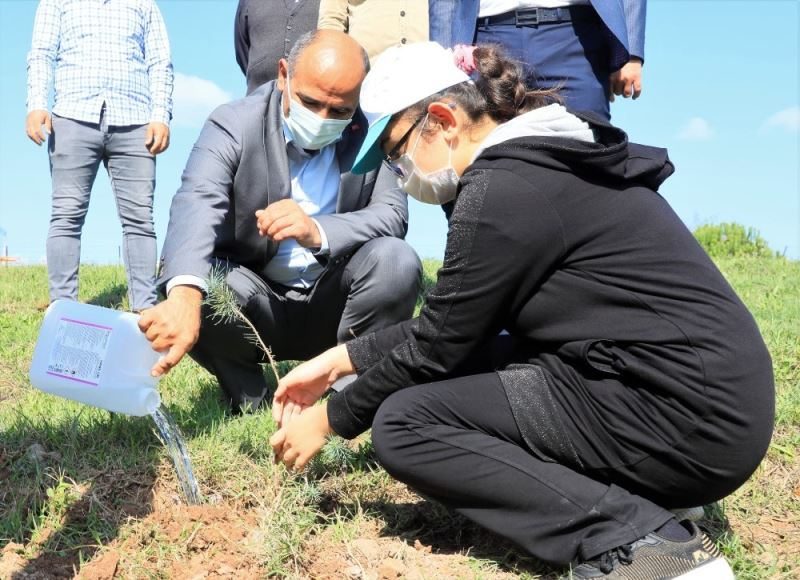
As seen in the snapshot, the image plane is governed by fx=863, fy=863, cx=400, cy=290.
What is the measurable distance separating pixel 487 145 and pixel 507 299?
18.3 inches

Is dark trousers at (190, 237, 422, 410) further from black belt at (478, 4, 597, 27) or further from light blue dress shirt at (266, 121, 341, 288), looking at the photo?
black belt at (478, 4, 597, 27)

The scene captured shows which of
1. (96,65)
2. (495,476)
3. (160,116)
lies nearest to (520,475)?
(495,476)

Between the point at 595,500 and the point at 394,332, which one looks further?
the point at 394,332

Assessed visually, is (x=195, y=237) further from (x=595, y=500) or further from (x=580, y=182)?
(x=595, y=500)

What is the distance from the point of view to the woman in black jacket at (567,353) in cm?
231

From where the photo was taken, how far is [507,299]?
240cm

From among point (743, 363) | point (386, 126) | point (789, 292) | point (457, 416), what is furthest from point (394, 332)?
point (789, 292)

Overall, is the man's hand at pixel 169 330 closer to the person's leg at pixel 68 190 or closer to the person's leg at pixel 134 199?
the person's leg at pixel 134 199

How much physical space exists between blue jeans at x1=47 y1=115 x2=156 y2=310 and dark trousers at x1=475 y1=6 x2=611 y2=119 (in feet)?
9.68

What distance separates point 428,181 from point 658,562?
4.23 feet

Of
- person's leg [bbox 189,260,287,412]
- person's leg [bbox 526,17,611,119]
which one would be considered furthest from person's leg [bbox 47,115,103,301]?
person's leg [bbox 526,17,611,119]

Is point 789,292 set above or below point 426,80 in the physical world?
below

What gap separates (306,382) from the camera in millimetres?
2877

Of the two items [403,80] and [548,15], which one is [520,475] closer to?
[403,80]
